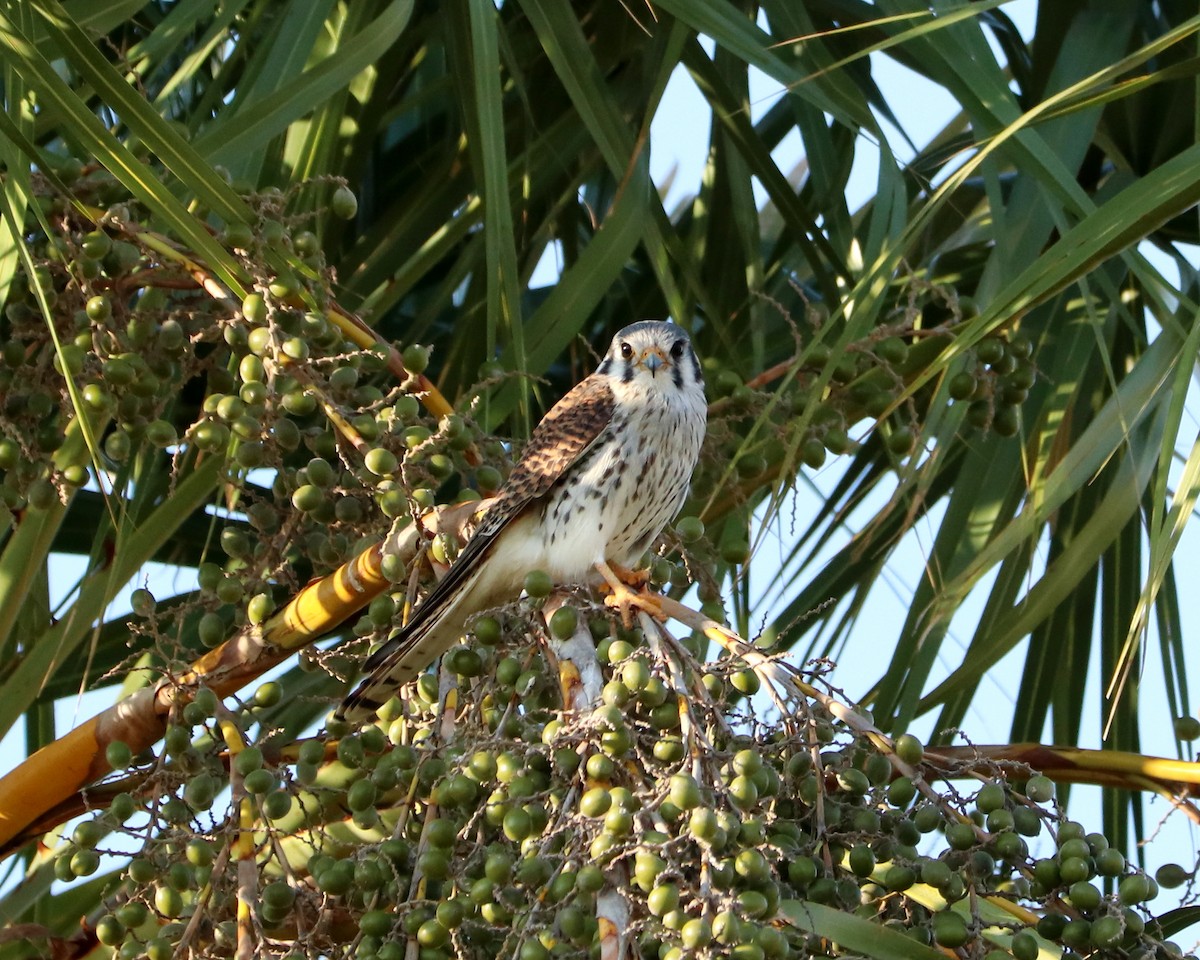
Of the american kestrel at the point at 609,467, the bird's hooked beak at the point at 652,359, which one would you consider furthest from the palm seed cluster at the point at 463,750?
the bird's hooked beak at the point at 652,359

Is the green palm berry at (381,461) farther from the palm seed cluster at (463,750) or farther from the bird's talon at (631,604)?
the bird's talon at (631,604)

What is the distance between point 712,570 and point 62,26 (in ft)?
3.92

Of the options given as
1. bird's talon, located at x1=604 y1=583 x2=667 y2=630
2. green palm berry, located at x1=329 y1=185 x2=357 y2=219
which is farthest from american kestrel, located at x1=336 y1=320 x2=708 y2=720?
bird's talon, located at x1=604 y1=583 x2=667 y2=630

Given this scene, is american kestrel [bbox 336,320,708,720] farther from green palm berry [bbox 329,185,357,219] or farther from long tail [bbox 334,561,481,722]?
green palm berry [bbox 329,185,357,219]

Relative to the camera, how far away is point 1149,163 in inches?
122

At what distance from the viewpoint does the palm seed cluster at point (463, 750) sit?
1.61 m

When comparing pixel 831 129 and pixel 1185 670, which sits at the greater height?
pixel 831 129

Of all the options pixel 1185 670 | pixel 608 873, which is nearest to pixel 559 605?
pixel 608 873

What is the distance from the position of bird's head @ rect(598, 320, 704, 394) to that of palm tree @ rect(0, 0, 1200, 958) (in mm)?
98

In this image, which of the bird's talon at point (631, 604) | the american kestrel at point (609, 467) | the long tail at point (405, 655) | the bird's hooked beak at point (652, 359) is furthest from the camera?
the bird's hooked beak at point (652, 359)

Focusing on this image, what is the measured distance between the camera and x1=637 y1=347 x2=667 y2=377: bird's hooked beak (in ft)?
10.6

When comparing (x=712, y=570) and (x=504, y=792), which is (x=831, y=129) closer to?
(x=712, y=570)

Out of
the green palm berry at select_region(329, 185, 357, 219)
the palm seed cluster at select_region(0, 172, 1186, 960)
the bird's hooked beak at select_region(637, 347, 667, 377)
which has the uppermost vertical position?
the bird's hooked beak at select_region(637, 347, 667, 377)

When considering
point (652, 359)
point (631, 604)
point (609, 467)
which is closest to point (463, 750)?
point (631, 604)
